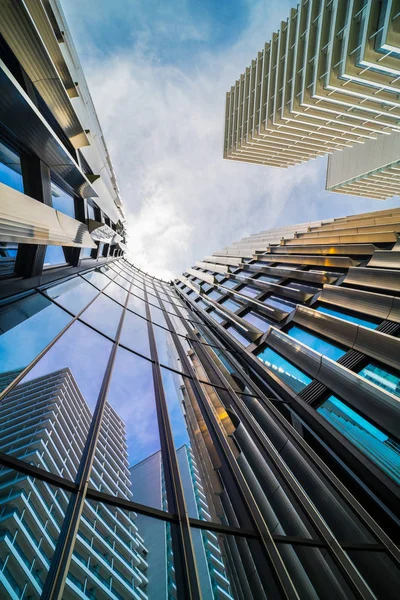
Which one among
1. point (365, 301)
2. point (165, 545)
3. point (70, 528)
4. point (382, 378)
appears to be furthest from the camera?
point (365, 301)

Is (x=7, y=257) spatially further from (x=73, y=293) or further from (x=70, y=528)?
(x=70, y=528)

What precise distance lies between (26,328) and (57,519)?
4344mm

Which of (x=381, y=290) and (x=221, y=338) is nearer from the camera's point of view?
(x=381, y=290)

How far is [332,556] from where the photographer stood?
512 cm

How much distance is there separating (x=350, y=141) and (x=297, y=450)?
60148 millimetres

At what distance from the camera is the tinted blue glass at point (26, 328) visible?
5.74 m

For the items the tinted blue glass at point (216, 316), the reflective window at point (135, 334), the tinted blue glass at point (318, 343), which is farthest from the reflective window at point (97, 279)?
the tinted blue glass at point (318, 343)

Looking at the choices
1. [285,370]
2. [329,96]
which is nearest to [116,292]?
[285,370]

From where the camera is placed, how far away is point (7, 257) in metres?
8.22

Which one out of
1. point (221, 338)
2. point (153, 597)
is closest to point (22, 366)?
point (153, 597)

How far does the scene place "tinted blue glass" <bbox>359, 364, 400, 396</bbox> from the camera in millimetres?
8359

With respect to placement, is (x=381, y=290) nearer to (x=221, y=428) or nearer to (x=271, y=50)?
(x=221, y=428)

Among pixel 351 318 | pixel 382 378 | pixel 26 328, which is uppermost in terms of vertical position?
pixel 26 328

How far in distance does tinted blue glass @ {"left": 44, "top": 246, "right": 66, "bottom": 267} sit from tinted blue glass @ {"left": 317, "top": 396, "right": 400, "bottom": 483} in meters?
10.6
